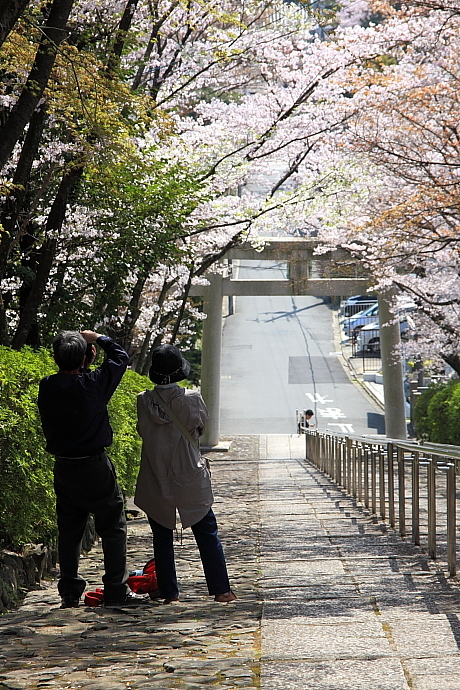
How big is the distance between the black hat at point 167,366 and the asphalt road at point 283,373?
17728 mm

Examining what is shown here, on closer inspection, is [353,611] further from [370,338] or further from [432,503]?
[370,338]

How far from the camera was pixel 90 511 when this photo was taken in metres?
4.43

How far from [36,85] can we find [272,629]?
12.8 feet

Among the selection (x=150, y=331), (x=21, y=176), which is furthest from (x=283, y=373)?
(x=21, y=176)

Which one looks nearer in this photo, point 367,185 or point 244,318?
point 367,185

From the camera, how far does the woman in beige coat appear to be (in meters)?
4.41

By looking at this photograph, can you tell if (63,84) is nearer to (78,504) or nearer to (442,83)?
(78,504)

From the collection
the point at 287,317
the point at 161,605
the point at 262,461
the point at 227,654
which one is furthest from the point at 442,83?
the point at 287,317

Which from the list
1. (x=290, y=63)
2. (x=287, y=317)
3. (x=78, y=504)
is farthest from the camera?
(x=287, y=317)

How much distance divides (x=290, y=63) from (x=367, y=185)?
316cm

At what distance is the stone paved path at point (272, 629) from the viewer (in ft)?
9.54

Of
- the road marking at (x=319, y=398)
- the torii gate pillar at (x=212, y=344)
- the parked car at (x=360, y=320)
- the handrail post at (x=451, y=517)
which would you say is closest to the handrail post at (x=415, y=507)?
the handrail post at (x=451, y=517)

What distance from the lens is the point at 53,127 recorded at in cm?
902

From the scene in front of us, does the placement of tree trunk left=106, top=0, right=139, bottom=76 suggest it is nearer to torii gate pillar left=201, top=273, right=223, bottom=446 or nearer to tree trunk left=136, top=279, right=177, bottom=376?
tree trunk left=136, top=279, right=177, bottom=376
